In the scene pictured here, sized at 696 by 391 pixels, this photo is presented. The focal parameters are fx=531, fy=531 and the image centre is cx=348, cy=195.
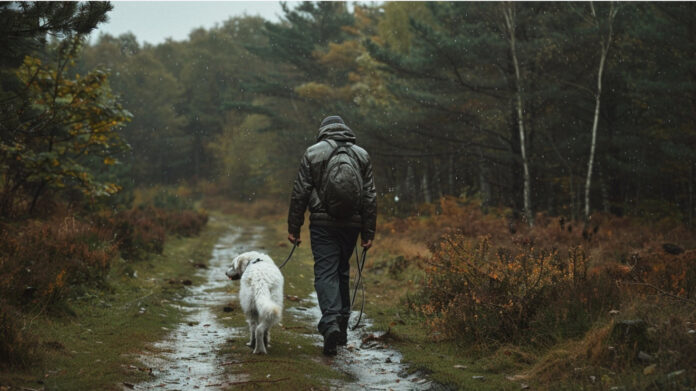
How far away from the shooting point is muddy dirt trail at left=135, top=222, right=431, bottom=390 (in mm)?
4785

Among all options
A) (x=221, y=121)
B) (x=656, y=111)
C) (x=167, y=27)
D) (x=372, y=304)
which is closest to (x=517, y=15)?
(x=656, y=111)

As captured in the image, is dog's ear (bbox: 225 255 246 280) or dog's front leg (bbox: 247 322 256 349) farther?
dog's ear (bbox: 225 255 246 280)

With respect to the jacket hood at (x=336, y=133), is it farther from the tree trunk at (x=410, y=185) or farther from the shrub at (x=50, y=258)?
the tree trunk at (x=410, y=185)

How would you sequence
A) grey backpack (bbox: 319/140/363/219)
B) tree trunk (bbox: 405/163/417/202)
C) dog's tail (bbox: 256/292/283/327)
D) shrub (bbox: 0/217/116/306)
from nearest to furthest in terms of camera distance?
dog's tail (bbox: 256/292/283/327), grey backpack (bbox: 319/140/363/219), shrub (bbox: 0/217/116/306), tree trunk (bbox: 405/163/417/202)

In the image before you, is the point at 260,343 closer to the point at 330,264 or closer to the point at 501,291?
the point at 330,264

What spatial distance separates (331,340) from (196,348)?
1.62 meters

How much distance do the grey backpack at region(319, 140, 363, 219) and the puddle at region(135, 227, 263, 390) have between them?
199cm

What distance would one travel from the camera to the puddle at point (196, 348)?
4.75 metres

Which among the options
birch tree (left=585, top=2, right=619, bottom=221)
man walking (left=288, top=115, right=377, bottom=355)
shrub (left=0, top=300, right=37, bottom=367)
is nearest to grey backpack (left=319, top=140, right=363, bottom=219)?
man walking (left=288, top=115, right=377, bottom=355)

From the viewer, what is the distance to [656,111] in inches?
778

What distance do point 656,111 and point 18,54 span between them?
20393 mm

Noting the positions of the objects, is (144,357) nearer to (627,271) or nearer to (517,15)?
(627,271)

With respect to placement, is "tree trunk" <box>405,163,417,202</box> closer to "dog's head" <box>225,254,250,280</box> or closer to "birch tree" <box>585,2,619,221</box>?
"birch tree" <box>585,2,619,221</box>

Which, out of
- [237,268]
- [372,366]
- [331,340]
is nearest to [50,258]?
[237,268]
